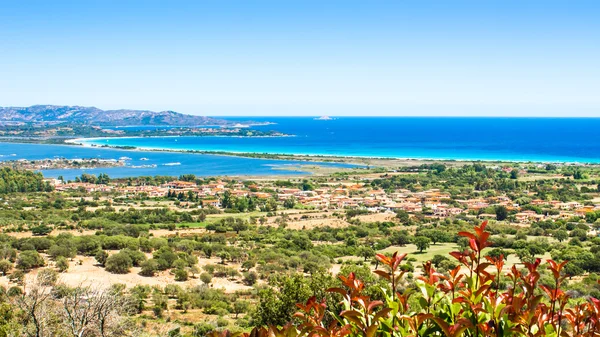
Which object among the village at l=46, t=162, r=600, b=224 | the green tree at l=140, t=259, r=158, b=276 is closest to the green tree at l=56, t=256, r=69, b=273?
the green tree at l=140, t=259, r=158, b=276

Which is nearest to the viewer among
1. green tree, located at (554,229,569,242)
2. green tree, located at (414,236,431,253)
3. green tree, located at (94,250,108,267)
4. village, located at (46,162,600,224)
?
green tree, located at (94,250,108,267)

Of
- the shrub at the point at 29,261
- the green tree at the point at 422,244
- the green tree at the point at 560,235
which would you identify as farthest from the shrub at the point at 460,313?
the green tree at the point at 560,235

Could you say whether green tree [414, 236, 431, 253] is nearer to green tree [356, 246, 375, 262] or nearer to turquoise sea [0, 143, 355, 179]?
→ green tree [356, 246, 375, 262]

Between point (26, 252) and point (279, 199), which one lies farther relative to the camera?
point (279, 199)

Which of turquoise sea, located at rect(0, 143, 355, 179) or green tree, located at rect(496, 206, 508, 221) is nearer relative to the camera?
green tree, located at rect(496, 206, 508, 221)

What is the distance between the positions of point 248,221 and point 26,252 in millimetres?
15608

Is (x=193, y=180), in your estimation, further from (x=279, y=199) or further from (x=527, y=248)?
(x=527, y=248)

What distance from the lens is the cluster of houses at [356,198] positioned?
3647 centimetres

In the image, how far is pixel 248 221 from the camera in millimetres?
33938

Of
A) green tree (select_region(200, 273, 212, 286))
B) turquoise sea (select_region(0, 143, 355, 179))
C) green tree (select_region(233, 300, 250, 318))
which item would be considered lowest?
turquoise sea (select_region(0, 143, 355, 179))

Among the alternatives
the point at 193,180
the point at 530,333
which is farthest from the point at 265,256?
the point at 193,180

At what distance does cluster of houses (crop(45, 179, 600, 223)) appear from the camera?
120 feet

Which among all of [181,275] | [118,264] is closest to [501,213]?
[181,275]

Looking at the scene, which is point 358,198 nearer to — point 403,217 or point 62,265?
point 403,217
